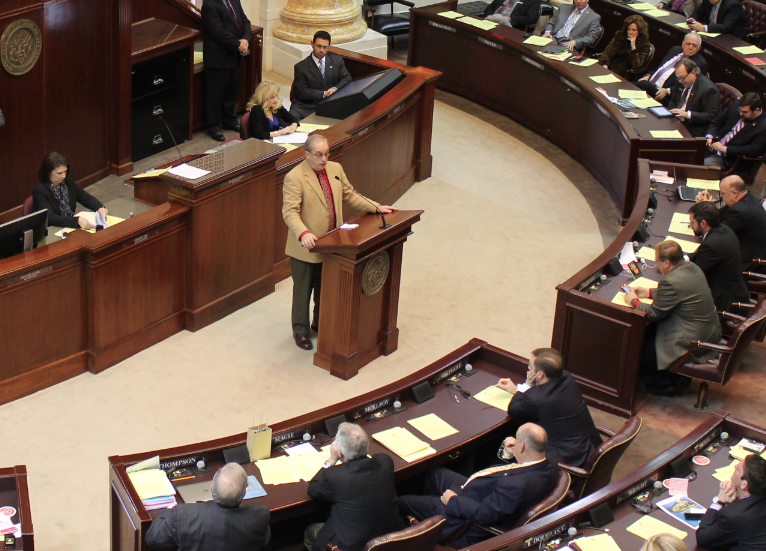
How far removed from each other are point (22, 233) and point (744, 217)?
4.73 m

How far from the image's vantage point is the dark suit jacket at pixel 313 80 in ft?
27.9

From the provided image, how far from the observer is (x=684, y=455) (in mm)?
4699

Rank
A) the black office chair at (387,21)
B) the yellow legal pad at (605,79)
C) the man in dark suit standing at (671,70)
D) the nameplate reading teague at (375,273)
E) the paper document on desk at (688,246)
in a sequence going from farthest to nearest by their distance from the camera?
1. the black office chair at (387,21)
2. the yellow legal pad at (605,79)
3. the man in dark suit standing at (671,70)
4. the paper document on desk at (688,246)
5. the nameplate reading teague at (375,273)

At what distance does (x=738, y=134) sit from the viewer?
8578 millimetres

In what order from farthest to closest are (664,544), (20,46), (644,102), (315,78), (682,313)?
1. (644,102)
2. (315,78)
3. (20,46)
4. (682,313)
5. (664,544)

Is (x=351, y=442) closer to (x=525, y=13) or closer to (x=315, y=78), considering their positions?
(x=315, y=78)

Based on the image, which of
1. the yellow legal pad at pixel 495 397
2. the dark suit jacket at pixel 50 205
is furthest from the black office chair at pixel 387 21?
the yellow legal pad at pixel 495 397

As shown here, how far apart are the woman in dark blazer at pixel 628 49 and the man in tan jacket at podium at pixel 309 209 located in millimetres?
5392

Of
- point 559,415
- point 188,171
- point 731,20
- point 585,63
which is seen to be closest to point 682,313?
point 559,415

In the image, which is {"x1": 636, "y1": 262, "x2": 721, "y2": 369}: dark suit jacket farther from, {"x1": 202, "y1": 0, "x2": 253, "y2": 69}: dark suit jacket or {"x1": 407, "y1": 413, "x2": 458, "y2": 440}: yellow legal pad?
{"x1": 202, "y1": 0, "x2": 253, "y2": 69}: dark suit jacket

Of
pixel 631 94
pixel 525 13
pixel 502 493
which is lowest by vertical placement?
pixel 502 493

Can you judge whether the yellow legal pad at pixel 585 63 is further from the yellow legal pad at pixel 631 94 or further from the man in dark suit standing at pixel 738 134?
the man in dark suit standing at pixel 738 134

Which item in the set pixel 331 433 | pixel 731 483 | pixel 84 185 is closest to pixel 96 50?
pixel 84 185

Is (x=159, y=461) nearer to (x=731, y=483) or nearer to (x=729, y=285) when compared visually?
(x=731, y=483)
